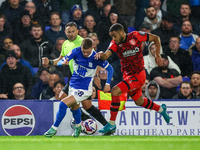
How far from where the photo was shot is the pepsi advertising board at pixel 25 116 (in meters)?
7.54

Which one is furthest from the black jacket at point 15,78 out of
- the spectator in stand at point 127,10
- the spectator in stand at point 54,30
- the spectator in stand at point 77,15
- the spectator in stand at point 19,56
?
the spectator in stand at point 127,10

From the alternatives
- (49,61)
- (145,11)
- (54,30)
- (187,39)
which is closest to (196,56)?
(187,39)

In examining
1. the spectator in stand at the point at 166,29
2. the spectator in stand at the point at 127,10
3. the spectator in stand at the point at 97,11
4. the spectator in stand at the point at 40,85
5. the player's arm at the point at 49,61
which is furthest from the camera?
the spectator in stand at the point at 127,10

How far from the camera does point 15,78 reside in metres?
8.25

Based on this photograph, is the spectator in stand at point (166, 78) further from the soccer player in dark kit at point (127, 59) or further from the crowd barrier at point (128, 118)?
the soccer player in dark kit at point (127, 59)

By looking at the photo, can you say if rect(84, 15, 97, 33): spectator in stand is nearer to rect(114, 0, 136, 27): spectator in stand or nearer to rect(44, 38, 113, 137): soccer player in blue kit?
rect(114, 0, 136, 27): spectator in stand

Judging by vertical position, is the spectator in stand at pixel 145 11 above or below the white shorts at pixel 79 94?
Answer: above

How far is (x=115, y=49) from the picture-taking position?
6.20m

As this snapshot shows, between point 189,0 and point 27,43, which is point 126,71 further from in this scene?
point 189,0

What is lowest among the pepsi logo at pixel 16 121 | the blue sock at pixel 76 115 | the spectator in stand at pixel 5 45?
the pepsi logo at pixel 16 121

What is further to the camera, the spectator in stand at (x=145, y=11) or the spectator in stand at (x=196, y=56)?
the spectator in stand at (x=145, y=11)

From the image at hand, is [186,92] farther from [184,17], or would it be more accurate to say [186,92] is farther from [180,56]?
[184,17]

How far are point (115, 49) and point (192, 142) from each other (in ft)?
6.77

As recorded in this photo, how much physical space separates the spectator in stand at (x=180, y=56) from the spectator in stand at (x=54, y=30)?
2811mm
